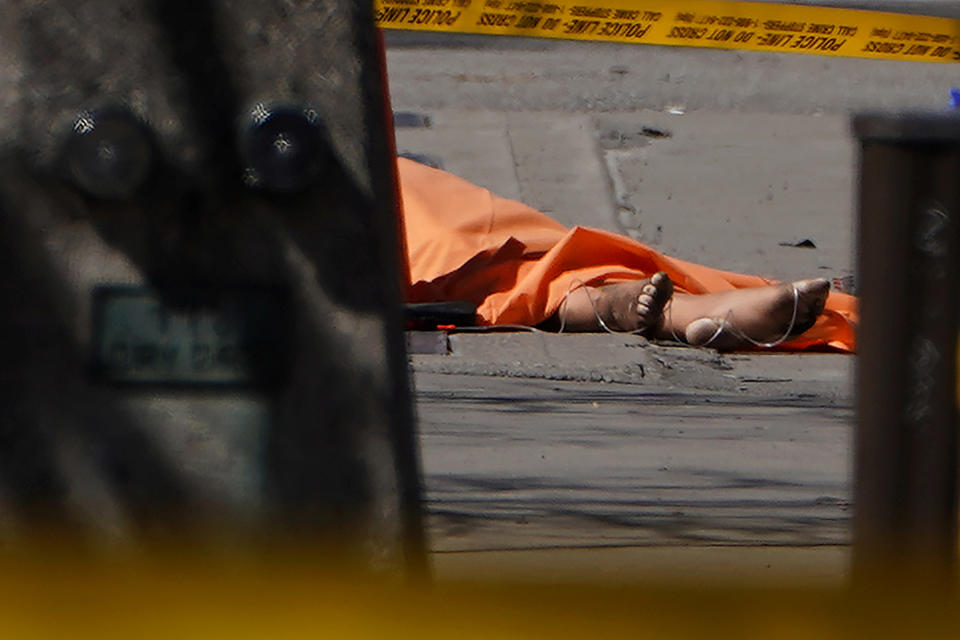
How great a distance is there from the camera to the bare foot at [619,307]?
26.2 ft

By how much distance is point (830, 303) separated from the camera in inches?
331

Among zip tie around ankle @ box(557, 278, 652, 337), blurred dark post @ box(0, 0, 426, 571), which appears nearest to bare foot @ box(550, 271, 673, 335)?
zip tie around ankle @ box(557, 278, 652, 337)

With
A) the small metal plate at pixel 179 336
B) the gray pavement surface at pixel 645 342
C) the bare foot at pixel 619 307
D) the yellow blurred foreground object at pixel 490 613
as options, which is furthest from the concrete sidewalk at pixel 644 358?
the small metal plate at pixel 179 336

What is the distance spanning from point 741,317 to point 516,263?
124 centimetres

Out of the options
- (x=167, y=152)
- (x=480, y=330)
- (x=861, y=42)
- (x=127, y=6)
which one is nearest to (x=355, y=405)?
(x=167, y=152)

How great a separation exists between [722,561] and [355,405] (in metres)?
1.63

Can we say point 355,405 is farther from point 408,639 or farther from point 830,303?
point 830,303

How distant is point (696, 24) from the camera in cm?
998

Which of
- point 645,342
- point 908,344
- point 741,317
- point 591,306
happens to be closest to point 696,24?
point 591,306

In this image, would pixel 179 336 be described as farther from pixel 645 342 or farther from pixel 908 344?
→ pixel 645 342

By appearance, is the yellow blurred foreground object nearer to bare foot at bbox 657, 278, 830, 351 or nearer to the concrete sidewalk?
the concrete sidewalk

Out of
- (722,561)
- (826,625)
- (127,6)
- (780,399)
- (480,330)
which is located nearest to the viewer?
(826,625)

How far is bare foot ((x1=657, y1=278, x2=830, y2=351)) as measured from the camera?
7844mm

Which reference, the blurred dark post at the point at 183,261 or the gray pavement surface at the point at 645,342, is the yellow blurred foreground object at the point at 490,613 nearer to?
the blurred dark post at the point at 183,261
